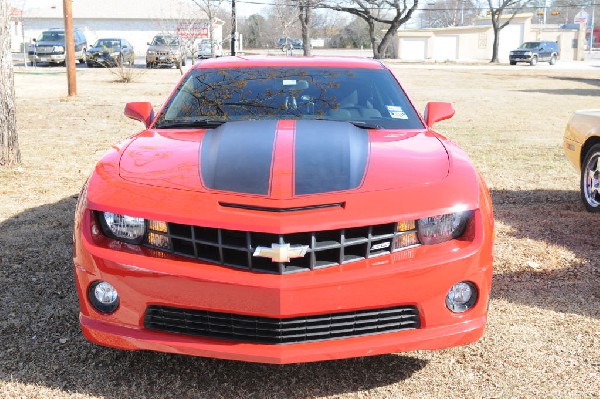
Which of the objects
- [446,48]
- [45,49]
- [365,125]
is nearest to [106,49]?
[45,49]

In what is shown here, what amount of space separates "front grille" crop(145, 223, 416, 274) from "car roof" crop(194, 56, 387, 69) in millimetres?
2127

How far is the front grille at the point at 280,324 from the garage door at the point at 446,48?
65972mm

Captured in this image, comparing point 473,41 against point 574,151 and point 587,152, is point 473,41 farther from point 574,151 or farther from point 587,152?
point 587,152

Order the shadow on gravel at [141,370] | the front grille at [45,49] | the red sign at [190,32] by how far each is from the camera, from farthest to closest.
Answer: the front grille at [45,49] < the red sign at [190,32] < the shadow on gravel at [141,370]

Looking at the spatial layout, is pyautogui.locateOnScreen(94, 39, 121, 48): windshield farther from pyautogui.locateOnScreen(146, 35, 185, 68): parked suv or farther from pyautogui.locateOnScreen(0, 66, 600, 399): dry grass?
pyautogui.locateOnScreen(0, 66, 600, 399): dry grass

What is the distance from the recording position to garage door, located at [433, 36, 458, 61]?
6675 cm

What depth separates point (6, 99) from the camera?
314 inches

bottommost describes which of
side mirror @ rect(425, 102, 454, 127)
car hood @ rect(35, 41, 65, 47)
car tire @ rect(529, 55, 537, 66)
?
side mirror @ rect(425, 102, 454, 127)

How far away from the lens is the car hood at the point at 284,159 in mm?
3012

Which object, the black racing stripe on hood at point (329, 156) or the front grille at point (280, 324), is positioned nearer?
the front grille at point (280, 324)

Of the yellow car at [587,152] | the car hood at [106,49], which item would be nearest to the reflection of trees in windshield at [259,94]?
the yellow car at [587,152]

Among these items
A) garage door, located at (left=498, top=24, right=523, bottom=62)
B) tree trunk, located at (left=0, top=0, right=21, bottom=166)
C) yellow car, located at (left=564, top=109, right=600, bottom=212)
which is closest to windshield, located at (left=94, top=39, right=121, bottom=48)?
tree trunk, located at (left=0, top=0, right=21, bottom=166)

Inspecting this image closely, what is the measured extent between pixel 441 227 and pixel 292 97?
5.53 feet

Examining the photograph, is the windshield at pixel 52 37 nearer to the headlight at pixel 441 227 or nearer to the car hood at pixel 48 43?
the car hood at pixel 48 43
